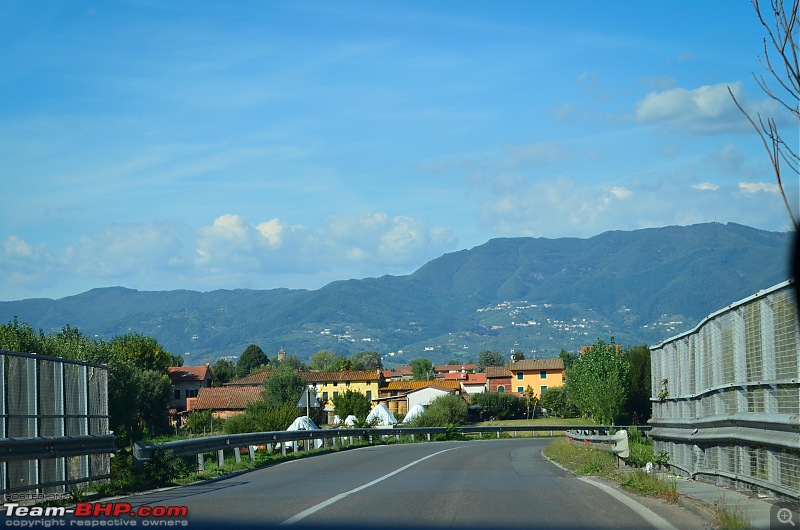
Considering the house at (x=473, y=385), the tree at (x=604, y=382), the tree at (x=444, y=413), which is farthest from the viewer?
the house at (x=473, y=385)

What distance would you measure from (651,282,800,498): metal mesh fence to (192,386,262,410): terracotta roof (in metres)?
108

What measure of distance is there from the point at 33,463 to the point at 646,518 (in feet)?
31.3

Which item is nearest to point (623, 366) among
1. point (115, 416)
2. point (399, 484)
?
point (115, 416)

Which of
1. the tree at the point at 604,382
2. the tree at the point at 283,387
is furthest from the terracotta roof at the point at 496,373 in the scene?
the tree at the point at 604,382

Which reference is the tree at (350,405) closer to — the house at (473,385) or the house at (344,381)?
the house at (344,381)

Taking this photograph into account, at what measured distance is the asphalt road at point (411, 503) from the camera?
11.0 meters

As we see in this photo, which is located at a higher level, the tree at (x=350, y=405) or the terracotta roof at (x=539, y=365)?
the tree at (x=350, y=405)

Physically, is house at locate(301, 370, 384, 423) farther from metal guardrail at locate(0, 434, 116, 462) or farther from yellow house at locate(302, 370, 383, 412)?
metal guardrail at locate(0, 434, 116, 462)

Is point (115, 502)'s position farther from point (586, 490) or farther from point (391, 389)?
point (391, 389)

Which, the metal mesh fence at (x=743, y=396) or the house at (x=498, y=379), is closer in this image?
the metal mesh fence at (x=743, y=396)

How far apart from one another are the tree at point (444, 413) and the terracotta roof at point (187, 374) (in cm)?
7340

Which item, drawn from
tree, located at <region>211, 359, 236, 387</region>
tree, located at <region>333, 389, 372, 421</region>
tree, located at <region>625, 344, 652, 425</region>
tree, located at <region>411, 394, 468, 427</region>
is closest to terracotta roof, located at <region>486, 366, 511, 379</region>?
tree, located at <region>211, 359, 236, 387</region>

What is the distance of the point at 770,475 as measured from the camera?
11133mm

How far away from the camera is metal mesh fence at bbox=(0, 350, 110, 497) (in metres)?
14.4
